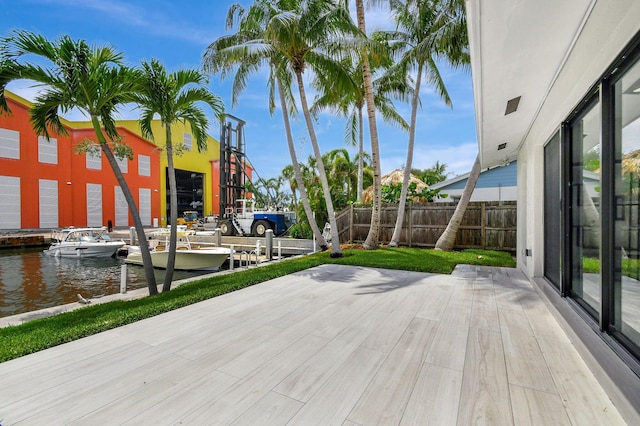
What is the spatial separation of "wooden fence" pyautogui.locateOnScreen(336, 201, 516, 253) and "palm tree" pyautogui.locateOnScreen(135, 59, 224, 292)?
266 inches

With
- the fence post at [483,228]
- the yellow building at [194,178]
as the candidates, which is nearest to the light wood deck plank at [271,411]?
the fence post at [483,228]

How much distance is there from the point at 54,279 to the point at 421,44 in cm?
1365

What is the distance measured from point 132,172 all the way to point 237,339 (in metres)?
25.1

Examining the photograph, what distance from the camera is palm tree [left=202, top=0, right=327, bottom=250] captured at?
289 inches

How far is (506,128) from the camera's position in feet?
14.6

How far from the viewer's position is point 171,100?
17.5ft

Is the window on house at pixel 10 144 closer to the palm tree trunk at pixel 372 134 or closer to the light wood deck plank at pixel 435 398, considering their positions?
the palm tree trunk at pixel 372 134

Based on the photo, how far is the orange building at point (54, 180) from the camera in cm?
1725

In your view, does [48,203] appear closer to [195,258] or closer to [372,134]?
[195,258]

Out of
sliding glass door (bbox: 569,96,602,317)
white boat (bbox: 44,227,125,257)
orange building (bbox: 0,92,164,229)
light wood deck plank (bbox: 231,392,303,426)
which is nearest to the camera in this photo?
light wood deck plank (bbox: 231,392,303,426)

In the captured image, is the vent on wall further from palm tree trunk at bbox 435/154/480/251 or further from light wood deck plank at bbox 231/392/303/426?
palm tree trunk at bbox 435/154/480/251

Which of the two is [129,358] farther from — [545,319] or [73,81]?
[73,81]

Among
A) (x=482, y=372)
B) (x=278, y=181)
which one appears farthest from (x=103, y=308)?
(x=278, y=181)

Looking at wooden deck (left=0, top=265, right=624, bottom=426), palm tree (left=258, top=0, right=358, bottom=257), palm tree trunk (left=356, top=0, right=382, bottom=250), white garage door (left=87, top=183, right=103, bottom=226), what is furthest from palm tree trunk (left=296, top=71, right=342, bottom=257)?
white garage door (left=87, top=183, right=103, bottom=226)
